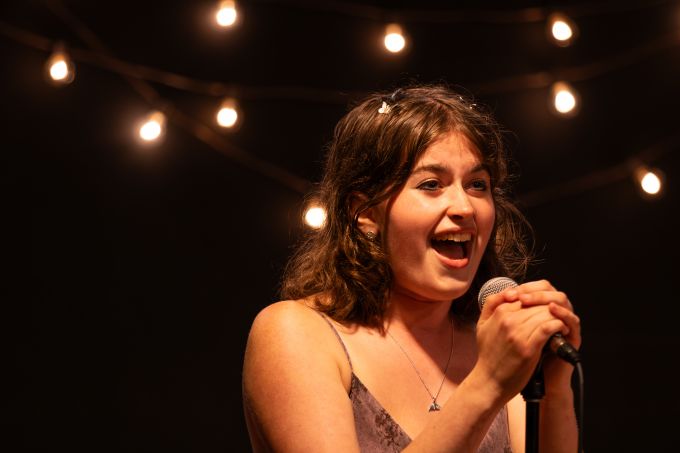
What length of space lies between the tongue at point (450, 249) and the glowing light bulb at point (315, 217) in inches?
12.5

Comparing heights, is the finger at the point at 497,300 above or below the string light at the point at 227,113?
below

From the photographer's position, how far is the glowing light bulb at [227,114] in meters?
3.34

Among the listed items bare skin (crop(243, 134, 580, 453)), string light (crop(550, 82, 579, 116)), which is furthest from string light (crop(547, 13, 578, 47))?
bare skin (crop(243, 134, 580, 453))

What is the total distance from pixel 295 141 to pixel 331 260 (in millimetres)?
1517

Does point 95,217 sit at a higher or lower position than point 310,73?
lower

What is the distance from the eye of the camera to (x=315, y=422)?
1.66 metres

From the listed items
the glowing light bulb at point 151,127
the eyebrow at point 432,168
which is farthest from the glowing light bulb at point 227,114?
the eyebrow at point 432,168

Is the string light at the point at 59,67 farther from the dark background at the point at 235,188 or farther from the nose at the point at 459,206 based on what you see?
the nose at the point at 459,206

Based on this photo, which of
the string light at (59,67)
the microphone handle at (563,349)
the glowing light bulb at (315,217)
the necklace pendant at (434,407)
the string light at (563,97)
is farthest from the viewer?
the string light at (563,97)

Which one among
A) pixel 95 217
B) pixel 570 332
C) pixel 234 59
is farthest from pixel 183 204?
pixel 570 332

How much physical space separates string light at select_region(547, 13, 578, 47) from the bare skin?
1432 mm

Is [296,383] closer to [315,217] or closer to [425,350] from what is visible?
[425,350]

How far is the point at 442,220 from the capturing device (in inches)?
72.0

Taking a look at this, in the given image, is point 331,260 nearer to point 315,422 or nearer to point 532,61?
point 315,422
